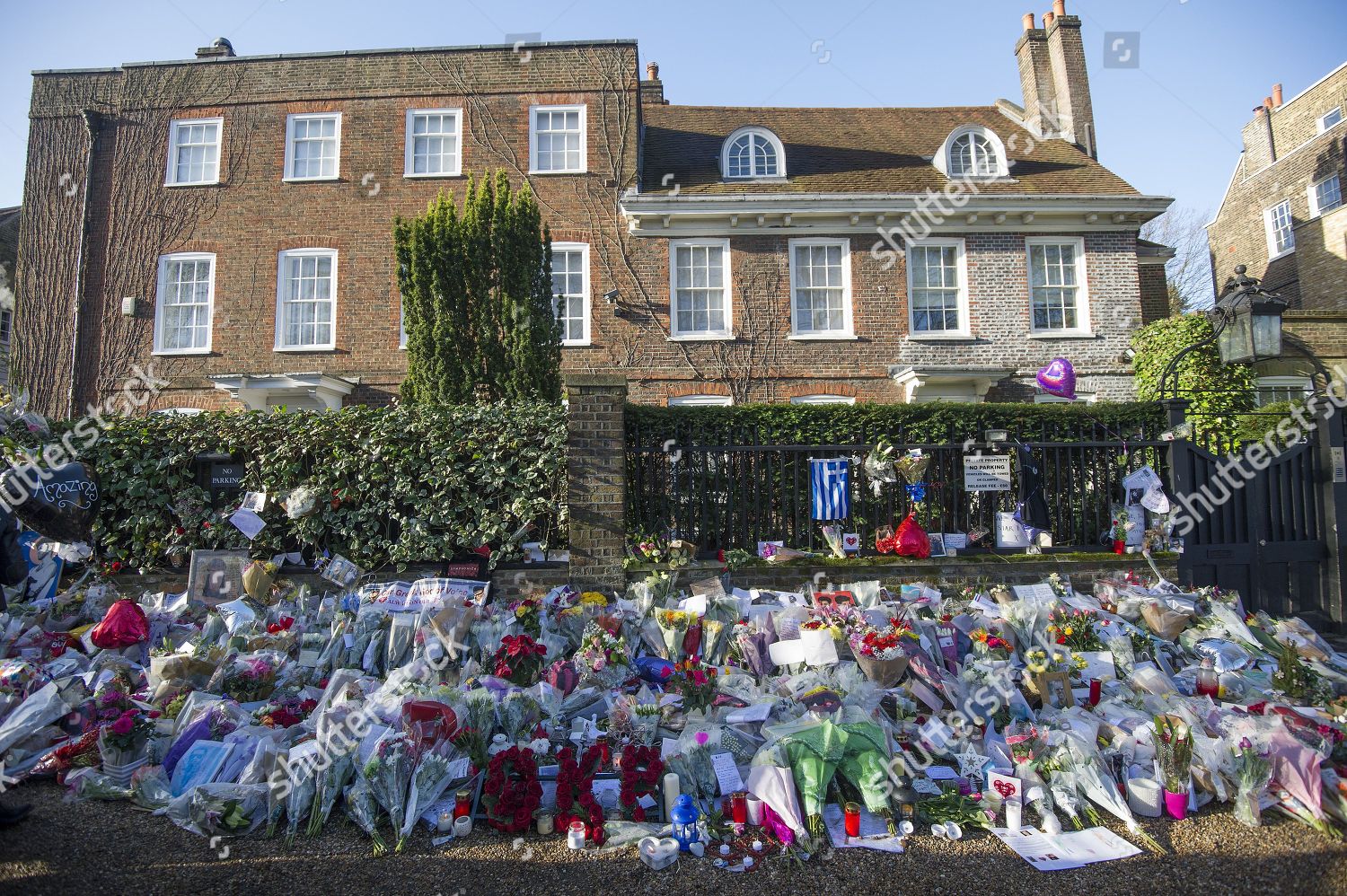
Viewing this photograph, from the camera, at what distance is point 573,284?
44.9 ft

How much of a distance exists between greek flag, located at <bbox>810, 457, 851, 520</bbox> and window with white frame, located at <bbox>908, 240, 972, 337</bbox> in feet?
24.1

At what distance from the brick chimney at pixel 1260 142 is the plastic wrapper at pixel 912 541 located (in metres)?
25.7

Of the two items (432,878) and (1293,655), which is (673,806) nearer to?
(432,878)

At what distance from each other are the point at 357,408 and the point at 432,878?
4881 millimetres

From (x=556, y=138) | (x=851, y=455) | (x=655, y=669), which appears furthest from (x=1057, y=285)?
(x=655, y=669)

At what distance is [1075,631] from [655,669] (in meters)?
3.35

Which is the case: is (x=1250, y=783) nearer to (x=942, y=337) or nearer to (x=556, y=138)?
(x=942, y=337)

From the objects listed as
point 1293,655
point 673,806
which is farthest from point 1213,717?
point 673,806

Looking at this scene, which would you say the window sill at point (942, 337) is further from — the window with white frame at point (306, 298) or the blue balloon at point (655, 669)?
the window with white frame at point (306, 298)

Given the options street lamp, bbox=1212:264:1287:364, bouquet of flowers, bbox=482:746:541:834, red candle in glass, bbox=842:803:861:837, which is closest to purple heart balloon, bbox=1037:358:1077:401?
street lamp, bbox=1212:264:1287:364

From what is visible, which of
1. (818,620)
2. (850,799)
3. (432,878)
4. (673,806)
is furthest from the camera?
(818,620)

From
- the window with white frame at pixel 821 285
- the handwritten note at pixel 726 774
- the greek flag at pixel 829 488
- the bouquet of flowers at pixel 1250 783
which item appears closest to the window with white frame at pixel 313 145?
the window with white frame at pixel 821 285

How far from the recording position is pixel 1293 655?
18.4 ft

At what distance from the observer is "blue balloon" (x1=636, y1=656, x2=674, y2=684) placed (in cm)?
521
